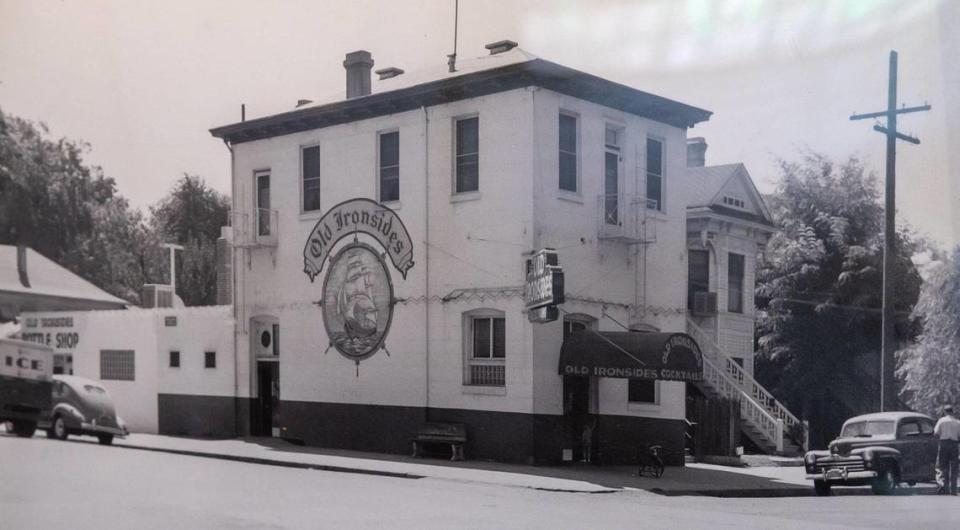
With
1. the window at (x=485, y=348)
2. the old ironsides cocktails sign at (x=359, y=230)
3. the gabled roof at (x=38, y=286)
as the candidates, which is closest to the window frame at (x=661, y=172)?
the window at (x=485, y=348)

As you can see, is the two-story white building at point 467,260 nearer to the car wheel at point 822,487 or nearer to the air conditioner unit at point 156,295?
the car wheel at point 822,487

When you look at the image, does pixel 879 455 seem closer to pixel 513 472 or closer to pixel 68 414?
pixel 513 472

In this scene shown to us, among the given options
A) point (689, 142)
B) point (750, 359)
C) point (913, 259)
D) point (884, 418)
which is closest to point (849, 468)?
point (884, 418)

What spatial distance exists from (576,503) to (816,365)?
1349cm

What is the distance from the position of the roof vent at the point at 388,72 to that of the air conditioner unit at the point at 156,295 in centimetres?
1622

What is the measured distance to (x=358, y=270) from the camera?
24797 millimetres

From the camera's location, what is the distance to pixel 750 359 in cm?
3253

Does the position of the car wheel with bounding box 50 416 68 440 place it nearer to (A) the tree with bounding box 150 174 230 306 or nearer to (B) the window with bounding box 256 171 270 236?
(A) the tree with bounding box 150 174 230 306

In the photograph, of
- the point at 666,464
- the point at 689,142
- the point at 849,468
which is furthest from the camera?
the point at 689,142

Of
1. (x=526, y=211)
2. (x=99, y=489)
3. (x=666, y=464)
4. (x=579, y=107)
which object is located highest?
(x=579, y=107)

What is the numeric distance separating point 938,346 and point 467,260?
1048 cm

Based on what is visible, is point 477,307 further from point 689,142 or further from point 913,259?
point 689,142

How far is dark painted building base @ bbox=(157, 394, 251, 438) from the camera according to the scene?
691 inches

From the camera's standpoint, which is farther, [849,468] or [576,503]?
[849,468]
